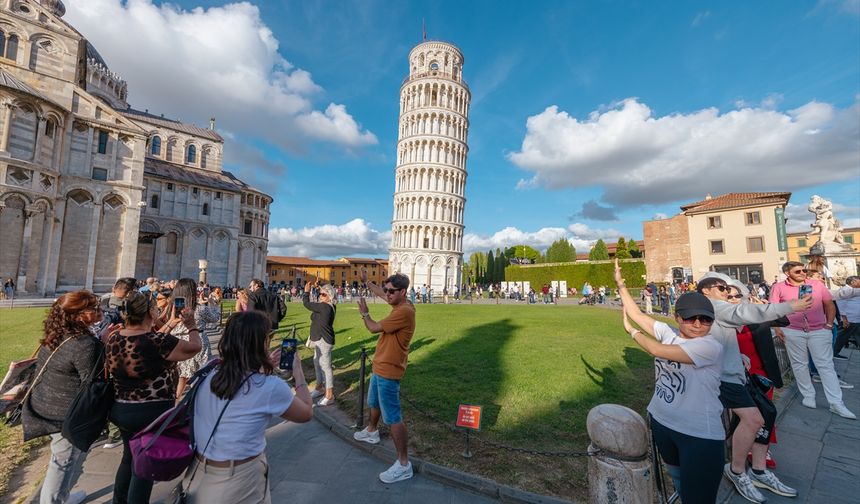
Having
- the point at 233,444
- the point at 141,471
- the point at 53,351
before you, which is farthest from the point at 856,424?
the point at 53,351

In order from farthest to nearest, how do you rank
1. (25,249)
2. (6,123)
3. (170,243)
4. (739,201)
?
(170,243)
(739,201)
(25,249)
(6,123)

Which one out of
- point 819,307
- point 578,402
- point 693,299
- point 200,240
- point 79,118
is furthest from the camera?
point 200,240

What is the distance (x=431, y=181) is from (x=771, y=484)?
48318mm

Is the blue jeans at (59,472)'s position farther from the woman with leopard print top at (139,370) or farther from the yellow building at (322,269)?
the yellow building at (322,269)

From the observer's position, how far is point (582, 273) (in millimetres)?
42250

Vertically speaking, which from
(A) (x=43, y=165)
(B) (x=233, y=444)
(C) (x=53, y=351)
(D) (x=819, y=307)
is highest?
(A) (x=43, y=165)

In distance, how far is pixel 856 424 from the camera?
480cm

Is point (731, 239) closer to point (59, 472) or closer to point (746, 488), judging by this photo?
point (746, 488)

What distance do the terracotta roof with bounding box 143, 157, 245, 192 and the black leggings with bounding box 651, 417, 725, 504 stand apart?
45938mm

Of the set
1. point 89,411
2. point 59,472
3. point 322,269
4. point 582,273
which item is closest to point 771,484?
point 89,411

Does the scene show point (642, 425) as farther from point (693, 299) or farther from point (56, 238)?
point (56, 238)

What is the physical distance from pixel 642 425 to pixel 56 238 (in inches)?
1315

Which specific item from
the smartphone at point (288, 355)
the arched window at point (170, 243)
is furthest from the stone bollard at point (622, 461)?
the arched window at point (170, 243)

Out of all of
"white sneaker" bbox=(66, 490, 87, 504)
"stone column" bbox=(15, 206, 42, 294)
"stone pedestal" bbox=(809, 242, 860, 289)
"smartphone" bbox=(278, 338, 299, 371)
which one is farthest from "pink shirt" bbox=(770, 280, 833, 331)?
"stone column" bbox=(15, 206, 42, 294)
